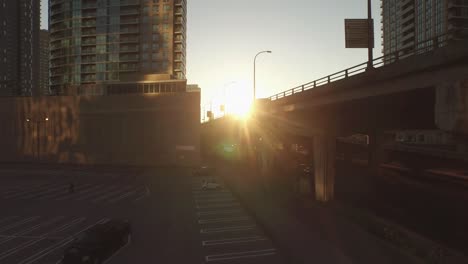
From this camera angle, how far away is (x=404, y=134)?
80.8 meters

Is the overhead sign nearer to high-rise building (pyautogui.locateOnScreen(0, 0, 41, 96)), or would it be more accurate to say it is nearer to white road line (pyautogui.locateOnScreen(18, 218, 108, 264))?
white road line (pyautogui.locateOnScreen(18, 218, 108, 264))

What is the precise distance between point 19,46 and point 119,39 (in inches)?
3826

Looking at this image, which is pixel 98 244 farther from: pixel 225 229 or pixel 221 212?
pixel 221 212

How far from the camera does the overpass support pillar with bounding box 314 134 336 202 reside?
28344 millimetres

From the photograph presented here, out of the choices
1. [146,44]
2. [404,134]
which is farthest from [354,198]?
[146,44]

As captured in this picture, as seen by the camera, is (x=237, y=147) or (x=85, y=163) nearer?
(x=85, y=163)

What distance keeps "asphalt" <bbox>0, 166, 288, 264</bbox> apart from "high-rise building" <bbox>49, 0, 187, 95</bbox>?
191 ft

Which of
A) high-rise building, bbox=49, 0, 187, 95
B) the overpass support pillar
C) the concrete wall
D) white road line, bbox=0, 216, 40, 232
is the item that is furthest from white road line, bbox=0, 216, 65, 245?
high-rise building, bbox=49, 0, 187, 95

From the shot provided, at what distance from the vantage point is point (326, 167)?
1115 inches

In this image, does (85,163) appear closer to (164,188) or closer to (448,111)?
(164,188)

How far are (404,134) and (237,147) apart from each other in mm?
39194

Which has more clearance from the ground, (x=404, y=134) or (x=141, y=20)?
(x=141, y=20)

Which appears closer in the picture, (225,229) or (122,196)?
(225,229)

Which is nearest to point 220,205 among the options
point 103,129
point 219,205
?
point 219,205
